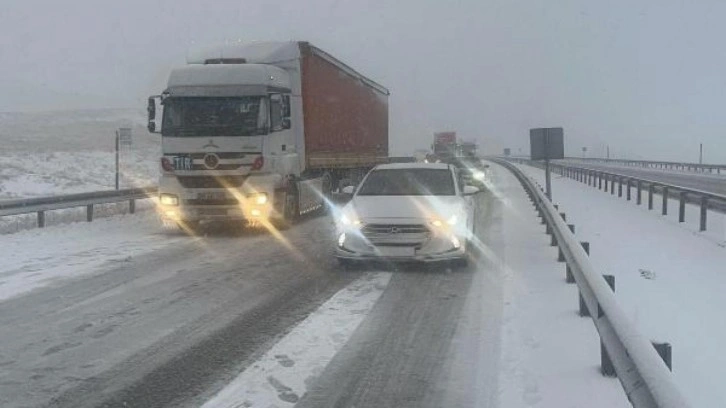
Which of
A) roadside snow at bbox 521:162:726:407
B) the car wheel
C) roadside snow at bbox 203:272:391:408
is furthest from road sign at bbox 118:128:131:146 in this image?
roadside snow at bbox 203:272:391:408

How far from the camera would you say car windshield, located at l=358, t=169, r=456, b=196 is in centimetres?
1123

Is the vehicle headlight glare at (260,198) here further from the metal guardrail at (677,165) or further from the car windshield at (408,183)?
the metal guardrail at (677,165)

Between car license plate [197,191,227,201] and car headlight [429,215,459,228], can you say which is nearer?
car headlight [429,215,459,228]

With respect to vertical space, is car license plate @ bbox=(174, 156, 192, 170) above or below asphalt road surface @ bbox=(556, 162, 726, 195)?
above

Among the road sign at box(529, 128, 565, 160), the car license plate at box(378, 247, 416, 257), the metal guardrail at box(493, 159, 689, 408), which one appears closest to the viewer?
the metal guardrail at box(493, 159, 689, 408)

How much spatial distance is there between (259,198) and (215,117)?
186 centimetres

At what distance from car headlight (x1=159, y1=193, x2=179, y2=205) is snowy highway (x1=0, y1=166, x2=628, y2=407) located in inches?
98.6

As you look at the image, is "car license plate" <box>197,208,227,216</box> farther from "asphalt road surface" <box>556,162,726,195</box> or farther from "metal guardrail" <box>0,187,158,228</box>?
"asphalt road surface" <box>556,162,726,195</box>

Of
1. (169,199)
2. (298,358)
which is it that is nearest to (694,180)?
(169,199)

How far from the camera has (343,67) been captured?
19469 millimetres

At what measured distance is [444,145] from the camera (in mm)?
52969

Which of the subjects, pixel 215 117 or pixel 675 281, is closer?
pixel 675 281

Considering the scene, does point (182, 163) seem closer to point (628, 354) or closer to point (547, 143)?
point (628, 354)

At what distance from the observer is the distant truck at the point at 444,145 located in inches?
1938
